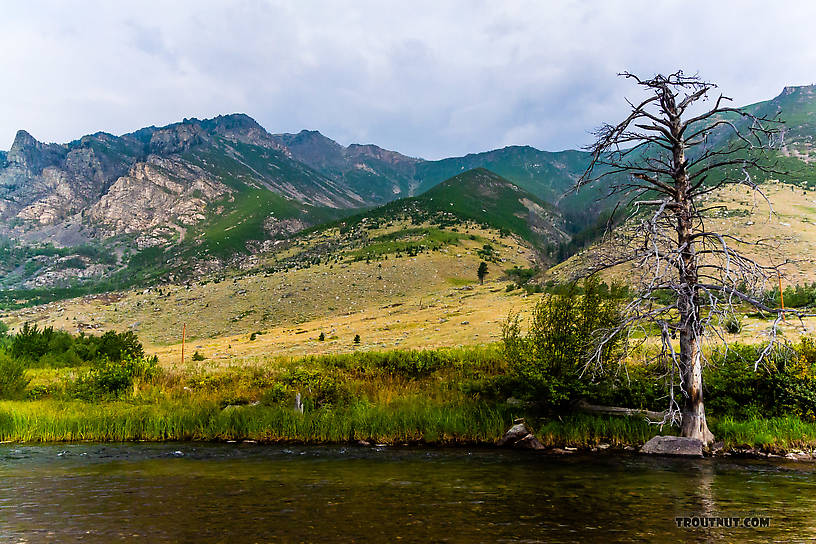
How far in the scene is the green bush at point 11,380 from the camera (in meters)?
24.9

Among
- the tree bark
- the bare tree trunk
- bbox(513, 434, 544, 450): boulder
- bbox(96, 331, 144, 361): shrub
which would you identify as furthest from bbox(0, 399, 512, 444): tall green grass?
bbox(96, 331, 144, 361): shrub

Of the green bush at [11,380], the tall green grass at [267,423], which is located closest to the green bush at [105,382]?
the tall green grass at [267,423]

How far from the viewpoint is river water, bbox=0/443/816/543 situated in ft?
31.2

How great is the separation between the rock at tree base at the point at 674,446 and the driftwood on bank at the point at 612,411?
49.5 inches

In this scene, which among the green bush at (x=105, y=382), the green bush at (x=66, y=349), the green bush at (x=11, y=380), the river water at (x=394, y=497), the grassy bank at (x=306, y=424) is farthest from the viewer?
the green bush at (x=66, y=349)

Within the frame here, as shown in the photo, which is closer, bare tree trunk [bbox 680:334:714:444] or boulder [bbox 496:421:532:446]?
bare tree trunk [bbox 680:334:714:444]

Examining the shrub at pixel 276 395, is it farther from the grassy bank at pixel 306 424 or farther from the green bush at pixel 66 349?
the green bush at pixel 66 349

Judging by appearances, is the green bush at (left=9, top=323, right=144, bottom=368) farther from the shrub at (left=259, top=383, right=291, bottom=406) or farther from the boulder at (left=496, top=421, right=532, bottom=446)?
the boulder at (left=496, top=421, right=532, bottom=446)

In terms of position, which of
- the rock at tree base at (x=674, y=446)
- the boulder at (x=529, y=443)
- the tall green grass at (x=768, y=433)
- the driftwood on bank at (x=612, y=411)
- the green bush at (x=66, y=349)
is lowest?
the boulder at (x=529, y=443)

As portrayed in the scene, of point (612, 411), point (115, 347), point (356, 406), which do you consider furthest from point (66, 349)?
point (612, 411)

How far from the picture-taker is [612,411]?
754 inches

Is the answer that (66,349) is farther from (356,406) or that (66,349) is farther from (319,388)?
(356,406)

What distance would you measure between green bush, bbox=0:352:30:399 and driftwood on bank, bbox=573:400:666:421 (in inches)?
1073

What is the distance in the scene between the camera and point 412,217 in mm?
190500
